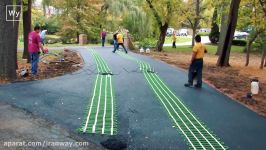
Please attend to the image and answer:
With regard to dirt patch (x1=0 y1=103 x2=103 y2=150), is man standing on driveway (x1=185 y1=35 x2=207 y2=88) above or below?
above

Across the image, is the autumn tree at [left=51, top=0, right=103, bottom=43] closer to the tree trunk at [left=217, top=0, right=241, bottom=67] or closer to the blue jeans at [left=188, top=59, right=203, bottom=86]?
the tree trunk at [left=217, top=0, right=241, bottom=67]

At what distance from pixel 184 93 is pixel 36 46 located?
5644mm

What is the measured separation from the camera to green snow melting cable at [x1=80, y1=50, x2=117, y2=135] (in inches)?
321

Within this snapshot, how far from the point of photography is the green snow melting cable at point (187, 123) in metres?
7.68

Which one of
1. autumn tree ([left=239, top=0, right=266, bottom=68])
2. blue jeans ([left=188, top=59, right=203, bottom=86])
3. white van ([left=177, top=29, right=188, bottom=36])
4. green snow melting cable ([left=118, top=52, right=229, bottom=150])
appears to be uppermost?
autumn tree ([left=239, top=0, right=266, bottom=68])

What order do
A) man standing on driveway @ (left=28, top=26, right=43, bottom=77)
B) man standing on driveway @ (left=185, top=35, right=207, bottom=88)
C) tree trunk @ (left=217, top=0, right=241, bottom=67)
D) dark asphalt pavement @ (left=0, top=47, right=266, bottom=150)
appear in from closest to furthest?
1. dark asphalt pavement @ (left=0, top=47, right=266, bottom=150)
2. man standing on driveway @ (left=185, top=35, right=207, bottom=88)
3. man standing on driveway @ (left=28, top=26, right=43, bottom=77)
4. tree trunk @ (left=217, top=0, right=241, bottom=67)

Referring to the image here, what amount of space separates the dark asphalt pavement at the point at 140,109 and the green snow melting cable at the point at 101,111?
153 millimetres

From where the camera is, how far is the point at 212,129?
871 centimetres

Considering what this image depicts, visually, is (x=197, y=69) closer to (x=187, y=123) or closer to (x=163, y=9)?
(x=187, y=123)

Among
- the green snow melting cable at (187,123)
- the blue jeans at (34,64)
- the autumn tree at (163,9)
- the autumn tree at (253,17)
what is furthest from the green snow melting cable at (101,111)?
the autumn tree at (163,9)

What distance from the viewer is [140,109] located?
397 inches

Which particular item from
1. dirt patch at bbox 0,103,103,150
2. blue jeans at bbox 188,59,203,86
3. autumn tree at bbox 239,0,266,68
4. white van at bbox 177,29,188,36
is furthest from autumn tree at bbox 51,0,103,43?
white van at bbox 177,29,188,36

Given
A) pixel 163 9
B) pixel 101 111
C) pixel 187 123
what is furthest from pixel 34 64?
pixel 163 9

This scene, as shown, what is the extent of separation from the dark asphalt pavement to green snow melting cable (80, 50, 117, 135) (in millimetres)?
153
